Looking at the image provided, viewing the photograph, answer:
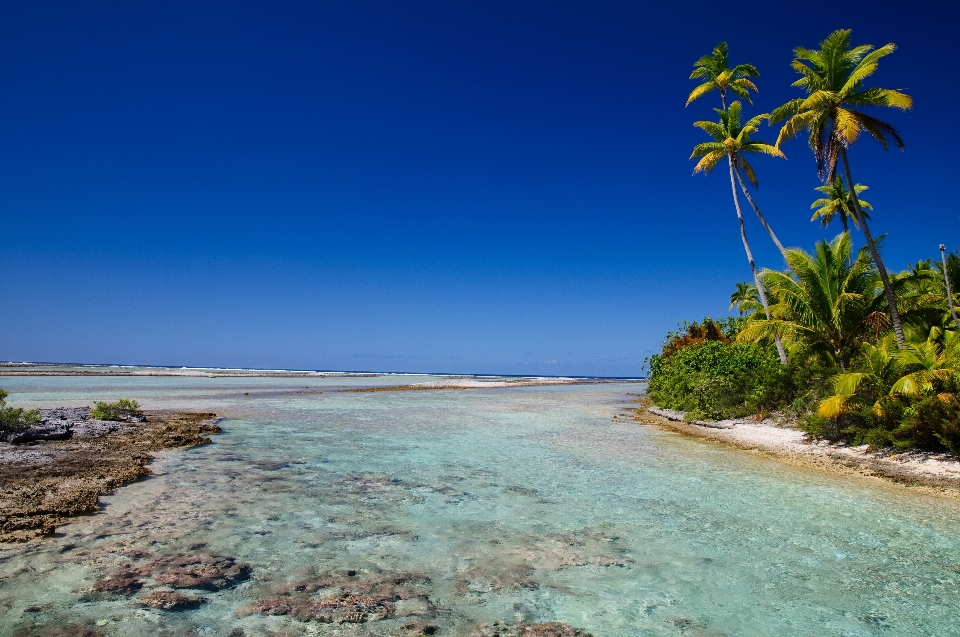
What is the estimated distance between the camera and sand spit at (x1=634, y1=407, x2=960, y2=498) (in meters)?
8.05

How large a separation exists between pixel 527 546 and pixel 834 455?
7942mm

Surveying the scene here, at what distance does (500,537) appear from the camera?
17.6 ft

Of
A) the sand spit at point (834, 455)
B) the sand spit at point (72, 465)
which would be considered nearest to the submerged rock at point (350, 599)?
the sand spit at point (72, 465)

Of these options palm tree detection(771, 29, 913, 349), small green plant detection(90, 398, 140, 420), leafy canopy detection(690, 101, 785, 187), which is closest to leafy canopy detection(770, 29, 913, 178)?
palm tree detection(771, 29, 913, 349)

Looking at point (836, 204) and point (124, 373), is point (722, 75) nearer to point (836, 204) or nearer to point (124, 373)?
point (836, 204)

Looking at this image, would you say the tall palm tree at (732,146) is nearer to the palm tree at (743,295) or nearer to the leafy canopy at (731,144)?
the leafy canopy at (731,144)

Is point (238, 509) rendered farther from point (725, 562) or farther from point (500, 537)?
point (725, 562)

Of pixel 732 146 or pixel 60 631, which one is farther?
pixel 732 146

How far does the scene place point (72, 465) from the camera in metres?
8.16

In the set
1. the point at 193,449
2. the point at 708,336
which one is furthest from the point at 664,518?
the point at 708,336

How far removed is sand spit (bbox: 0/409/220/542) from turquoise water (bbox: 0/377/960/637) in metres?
0.33

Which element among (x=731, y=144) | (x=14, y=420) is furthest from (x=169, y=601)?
(x=731, y=144)

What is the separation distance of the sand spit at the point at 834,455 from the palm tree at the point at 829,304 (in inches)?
105

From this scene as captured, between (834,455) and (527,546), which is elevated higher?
(834,455)
